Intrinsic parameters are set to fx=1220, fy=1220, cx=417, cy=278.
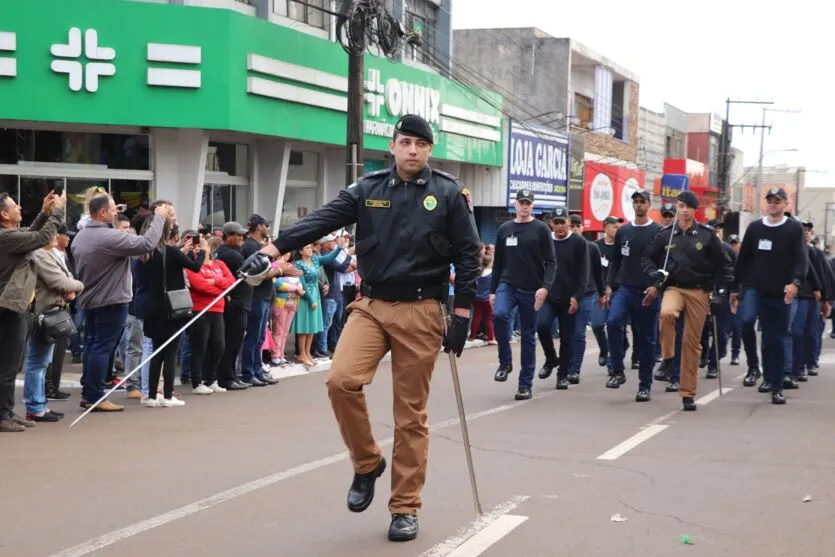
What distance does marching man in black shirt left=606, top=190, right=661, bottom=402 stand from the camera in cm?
1222

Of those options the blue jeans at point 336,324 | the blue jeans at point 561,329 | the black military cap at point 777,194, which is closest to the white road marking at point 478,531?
the black military cap at point 777,194

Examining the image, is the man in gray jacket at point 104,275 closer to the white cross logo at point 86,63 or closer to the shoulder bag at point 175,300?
the shoulder bag at point 175,300

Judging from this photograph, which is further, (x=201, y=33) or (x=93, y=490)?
(x=201, y=33)

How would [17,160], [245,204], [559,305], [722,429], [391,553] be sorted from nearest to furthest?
[391,553] < [722,429] < [559,305] < [17,160] < [245,204]

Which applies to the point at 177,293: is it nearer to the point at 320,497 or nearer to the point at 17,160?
the point at 320,497

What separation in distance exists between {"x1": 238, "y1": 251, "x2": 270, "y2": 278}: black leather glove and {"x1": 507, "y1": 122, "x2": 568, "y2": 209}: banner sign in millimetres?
26159

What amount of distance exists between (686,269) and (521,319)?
5.64ft

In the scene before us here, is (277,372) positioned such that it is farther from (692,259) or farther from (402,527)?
(402,527)

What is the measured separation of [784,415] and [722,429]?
134cm

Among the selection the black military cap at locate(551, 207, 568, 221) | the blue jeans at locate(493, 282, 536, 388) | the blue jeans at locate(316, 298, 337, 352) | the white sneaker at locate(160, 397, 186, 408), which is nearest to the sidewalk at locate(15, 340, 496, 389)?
the blue jeans at locate(316, 298, 337, 352)

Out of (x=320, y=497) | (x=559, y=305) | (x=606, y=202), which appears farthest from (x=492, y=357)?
(x=606, y=202)

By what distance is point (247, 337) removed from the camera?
13383mm

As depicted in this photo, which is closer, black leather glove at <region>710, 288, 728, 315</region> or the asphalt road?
the asphalt road

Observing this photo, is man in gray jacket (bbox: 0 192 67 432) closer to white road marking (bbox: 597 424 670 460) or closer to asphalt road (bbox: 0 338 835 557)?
asphalt road (bbox: 0 338 835 557)
